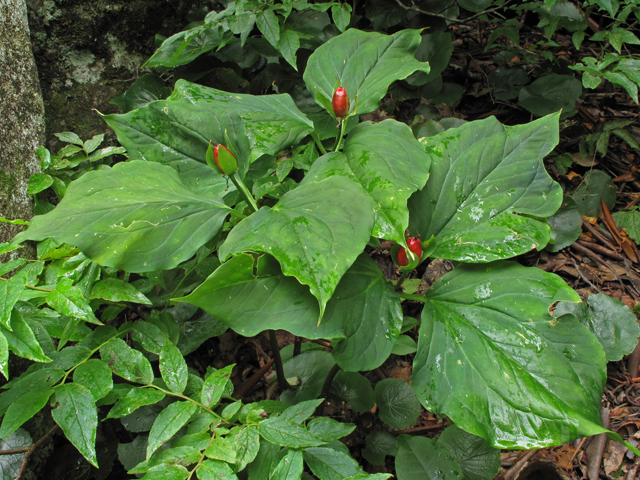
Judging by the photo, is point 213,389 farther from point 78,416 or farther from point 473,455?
point 473,455

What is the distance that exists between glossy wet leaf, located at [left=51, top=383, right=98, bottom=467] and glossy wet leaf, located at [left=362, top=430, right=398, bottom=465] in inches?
37.7

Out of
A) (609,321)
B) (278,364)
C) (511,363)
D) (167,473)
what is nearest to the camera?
(167,473)

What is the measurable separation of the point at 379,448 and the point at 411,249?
0.87 metres

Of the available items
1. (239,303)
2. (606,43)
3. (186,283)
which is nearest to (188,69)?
(186,283)

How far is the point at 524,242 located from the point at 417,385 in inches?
20.5

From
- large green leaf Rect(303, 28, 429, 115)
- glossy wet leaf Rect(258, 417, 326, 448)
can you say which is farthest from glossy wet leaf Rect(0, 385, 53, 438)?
large green leaf Rect(303, 28, 429, 115)

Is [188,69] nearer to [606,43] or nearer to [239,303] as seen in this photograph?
[239,303]

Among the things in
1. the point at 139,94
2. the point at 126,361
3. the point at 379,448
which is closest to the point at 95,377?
the point at 126,361

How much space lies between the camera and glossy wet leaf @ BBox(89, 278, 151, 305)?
1174 mm

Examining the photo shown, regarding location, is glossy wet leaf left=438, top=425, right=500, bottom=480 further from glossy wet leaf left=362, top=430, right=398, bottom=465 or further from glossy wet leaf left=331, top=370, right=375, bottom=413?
glossy wet leaf left=331, top=370, right=375, bottom=413

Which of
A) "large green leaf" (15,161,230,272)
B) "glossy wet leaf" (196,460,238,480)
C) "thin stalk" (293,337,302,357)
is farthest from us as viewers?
"thin stalk" (293,337,302,357)

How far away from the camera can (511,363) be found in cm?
103

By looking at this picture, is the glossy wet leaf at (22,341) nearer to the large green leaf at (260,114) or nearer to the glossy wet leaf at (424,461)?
the large green leaf at (260,114)

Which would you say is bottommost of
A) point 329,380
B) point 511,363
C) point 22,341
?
point 329,380
